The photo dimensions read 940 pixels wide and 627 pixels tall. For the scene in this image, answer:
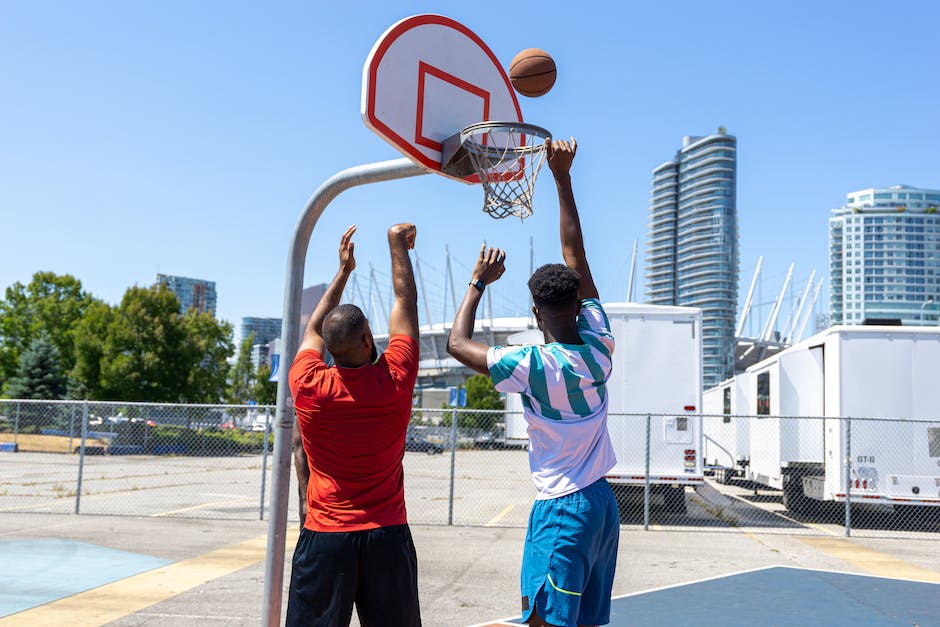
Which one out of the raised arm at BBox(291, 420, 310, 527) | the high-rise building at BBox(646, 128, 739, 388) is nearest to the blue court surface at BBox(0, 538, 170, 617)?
the raised arm at BBox(291, 420, 310, 527)

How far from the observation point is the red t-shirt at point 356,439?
3438 mm

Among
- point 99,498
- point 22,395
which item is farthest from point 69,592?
point 22,395

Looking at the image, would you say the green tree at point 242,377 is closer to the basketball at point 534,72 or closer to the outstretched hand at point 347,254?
the basketball at point 534,72

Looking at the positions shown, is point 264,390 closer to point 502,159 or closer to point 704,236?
point 502,159

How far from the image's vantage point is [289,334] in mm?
4602

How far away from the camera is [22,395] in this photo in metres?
42.8

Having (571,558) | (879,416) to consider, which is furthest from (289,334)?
(879,416)

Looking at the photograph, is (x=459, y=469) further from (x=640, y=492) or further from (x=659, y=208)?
(x=659, y=208)

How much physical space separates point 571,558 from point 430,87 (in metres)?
3.22

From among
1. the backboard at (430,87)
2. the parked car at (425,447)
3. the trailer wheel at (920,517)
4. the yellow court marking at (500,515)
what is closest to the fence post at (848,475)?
the trailer wheel at (920,517)

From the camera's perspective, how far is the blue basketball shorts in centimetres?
330

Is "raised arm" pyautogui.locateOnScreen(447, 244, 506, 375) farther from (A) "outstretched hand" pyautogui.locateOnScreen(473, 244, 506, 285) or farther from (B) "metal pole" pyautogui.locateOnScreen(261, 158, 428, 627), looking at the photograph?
(B) "metal pole" pyautogui.locateOnScreen(261, 158, 428, 627)

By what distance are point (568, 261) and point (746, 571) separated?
730 centimetres

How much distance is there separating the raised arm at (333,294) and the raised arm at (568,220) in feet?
3.71
